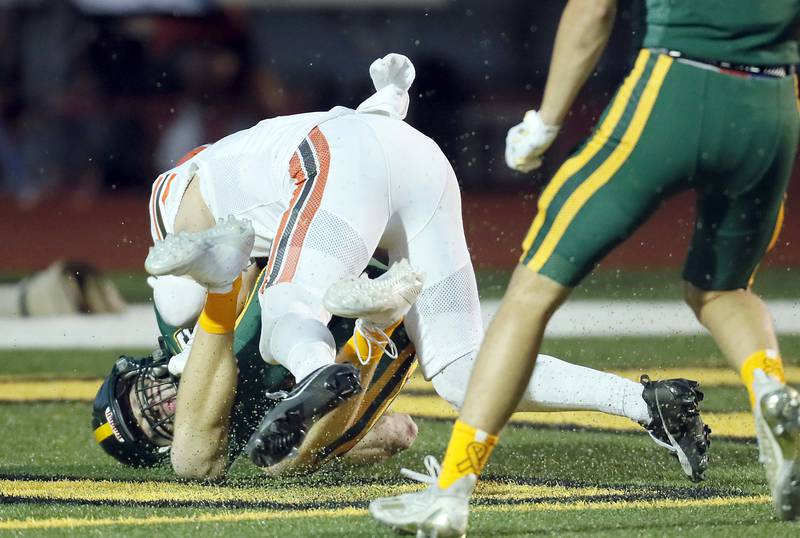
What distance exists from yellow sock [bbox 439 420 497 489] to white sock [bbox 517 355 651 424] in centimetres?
88

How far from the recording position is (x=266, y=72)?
14453 millimetres

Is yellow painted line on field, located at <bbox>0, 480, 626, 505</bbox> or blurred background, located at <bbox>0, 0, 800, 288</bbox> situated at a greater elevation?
yellow painted line on field, located at <bbox>0, 480, 626, 505</bbox>

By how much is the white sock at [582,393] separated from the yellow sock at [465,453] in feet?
2.89

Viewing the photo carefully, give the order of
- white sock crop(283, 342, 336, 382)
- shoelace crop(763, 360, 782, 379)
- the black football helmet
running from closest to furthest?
shoelace crop(763, 360, 782, 379) < white sock crop(283, 342, 336, 382) < the black football helmet

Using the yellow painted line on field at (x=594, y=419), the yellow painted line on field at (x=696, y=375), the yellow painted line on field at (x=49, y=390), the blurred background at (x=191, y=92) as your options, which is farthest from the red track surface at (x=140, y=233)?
the yellow painted line on field at (x=594, y=419)

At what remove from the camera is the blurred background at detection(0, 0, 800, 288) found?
13.5m

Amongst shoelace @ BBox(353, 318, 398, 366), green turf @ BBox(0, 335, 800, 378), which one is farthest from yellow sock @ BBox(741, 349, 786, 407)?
green turf @ BBox(0, 335, 800, 378)

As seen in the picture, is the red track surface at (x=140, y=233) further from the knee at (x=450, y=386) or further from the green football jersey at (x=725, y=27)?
the green football jersey at (x=725, y=27)

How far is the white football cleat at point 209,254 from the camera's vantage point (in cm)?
372

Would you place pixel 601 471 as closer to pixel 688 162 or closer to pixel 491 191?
pixel 688 162

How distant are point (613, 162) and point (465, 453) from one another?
65 centimetres

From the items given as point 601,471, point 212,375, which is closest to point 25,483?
point 212,375

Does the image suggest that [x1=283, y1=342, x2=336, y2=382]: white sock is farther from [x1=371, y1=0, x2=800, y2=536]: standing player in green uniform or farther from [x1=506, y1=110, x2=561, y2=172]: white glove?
[x1=506, y1=110, x2=561, y2=172]: white glove

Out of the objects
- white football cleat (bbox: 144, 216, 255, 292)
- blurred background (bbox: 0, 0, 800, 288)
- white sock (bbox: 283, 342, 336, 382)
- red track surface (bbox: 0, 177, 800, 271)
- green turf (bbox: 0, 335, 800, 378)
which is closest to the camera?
white sock (bbox: 283, 342, 336, 382)
